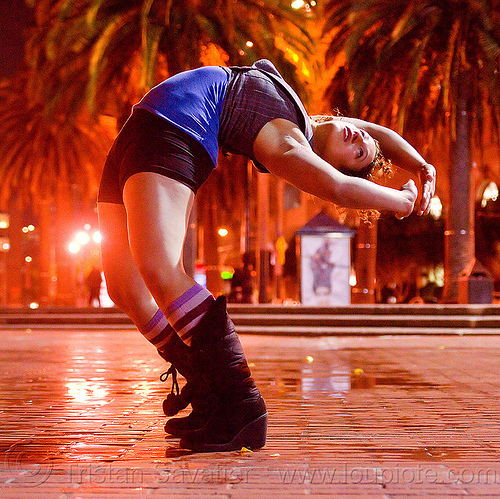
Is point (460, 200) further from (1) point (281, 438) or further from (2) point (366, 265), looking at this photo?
(1) point (281, 438)

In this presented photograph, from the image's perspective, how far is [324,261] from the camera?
18.8m

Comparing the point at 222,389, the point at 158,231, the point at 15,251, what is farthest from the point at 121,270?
the point at 15,251

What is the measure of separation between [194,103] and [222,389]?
0.99m

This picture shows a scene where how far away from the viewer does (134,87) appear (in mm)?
19891

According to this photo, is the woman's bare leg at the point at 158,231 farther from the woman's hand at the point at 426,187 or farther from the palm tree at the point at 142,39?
the palm tree at the point at 142,39

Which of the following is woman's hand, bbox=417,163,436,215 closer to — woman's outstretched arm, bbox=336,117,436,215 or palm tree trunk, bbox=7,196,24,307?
woman's outstretched arm, bbox=336,117,436,215

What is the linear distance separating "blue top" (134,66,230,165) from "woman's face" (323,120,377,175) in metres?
0.44

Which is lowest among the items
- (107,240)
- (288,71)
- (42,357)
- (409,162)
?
(42,357)

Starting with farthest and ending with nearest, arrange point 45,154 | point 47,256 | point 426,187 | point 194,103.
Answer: point 47,256 < point 45,154 < point 426,187 < point 194,103

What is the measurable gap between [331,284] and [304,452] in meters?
16.2

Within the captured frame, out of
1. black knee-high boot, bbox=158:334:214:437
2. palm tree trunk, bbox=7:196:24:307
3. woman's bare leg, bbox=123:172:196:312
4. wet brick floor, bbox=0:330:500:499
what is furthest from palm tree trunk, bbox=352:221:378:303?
palm tree trunk, bbox=7:196:24:307

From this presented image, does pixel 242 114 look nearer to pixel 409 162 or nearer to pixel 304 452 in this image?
pixel 409 162

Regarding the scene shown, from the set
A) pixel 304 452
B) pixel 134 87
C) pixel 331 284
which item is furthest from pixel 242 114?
pixel 134 87

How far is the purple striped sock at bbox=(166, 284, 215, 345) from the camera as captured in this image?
272cm
